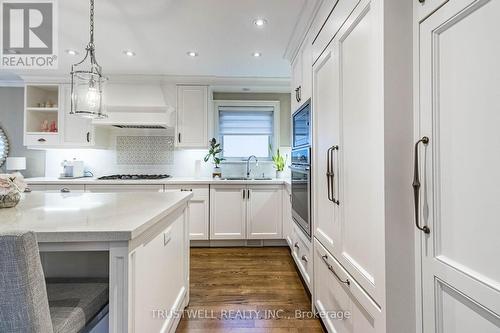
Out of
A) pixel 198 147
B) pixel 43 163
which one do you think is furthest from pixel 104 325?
A: pixel 43 163

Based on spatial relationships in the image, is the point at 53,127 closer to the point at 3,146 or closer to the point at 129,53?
the point at 3,146

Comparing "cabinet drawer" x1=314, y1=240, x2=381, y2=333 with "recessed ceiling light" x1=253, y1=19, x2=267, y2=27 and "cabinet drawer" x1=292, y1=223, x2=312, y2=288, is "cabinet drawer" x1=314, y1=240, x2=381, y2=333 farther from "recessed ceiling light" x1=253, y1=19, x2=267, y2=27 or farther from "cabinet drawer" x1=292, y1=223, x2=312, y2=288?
"recessed ceiling light" x1=253, y1=19, x2=267, y2=27

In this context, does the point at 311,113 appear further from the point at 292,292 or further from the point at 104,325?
the point at 104,325

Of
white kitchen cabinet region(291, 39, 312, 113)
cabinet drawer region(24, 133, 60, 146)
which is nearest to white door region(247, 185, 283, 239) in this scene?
white kitchen cabinet region(291, 39, 312, 113)

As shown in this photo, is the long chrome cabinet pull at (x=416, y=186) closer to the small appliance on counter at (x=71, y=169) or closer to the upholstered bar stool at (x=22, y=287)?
the upholstered bar stool at (x=22, y=287)

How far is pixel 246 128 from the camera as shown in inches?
163

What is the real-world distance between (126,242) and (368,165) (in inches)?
41.1

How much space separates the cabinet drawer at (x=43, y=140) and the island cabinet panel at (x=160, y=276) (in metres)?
2.88

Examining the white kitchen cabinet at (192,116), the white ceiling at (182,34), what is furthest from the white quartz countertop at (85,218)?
the white kitchen cabinet at (192,116)

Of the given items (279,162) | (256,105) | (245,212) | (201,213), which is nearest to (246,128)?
(256,105)

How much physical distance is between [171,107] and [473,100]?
3.41 meters

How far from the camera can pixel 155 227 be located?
1.28 meters

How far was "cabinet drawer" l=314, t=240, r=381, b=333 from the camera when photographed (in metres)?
1.11

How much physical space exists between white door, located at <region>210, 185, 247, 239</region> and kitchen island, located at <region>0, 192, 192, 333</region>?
166cm
